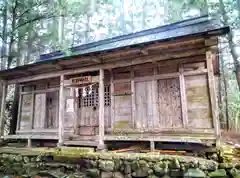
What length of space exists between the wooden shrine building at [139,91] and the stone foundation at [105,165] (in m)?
0.63

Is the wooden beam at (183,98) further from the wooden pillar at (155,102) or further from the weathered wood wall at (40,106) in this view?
the weathered wood wall at (40,106)

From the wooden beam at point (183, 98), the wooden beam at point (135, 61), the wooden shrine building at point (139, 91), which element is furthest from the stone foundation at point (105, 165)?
the wooden beam at point (135, 61)

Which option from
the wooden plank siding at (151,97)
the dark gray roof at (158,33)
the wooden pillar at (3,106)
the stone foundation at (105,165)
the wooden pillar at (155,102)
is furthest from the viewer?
the wooden pillar at (3,106)

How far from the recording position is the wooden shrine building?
5.74m

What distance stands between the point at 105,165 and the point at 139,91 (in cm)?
273

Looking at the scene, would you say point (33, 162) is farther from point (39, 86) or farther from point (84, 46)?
point (84, 46)

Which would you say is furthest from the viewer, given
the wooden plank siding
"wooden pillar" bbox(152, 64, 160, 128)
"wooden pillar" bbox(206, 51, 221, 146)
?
"wooden pillar" bbox(152, 64, 160, 128)

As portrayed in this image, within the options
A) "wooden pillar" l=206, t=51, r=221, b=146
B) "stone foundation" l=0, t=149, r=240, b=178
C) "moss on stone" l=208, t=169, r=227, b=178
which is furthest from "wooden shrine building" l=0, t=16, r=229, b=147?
"moss on stone" l=208, t=169, r=227, b=178

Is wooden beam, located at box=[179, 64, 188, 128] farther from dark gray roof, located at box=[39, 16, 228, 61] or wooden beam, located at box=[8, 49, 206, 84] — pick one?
dark gray roof, located at box=[39, 16, 228, 61]

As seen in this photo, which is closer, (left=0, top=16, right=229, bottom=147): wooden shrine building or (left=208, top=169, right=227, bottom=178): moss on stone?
(left=208, top=169, right=227, bottom=178): moss on stone

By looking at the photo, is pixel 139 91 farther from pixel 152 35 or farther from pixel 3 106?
pixel 3 106

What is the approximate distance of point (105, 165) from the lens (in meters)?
5.61

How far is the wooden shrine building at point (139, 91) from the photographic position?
5738mm

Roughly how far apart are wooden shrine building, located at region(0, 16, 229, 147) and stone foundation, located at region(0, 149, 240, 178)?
25.0 inches
